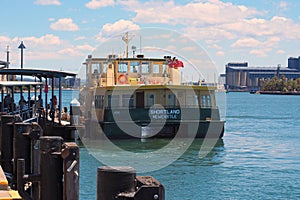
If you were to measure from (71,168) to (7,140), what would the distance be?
207 inches

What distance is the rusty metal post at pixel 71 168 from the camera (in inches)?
270

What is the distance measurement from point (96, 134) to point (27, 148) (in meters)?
18.7

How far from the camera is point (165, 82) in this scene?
32.2 metres

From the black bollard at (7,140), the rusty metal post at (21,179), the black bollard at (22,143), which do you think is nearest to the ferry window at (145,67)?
the black bollard at (7,140)

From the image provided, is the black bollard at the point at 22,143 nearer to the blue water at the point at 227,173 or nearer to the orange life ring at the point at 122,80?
the blue water at the point at 227,173

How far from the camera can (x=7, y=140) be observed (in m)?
11.8

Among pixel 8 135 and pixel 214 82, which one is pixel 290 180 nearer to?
pixel 8 135

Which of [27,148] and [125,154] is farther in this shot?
[125,154]

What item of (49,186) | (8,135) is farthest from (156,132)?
(49,186)

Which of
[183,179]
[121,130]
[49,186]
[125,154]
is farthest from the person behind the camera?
[121,130]

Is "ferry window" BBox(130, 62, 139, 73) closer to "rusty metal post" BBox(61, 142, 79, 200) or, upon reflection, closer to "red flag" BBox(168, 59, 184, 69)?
"red flag" BBox(168, 59, 184, 69)

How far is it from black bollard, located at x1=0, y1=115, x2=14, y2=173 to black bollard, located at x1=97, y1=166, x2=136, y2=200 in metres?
7.02

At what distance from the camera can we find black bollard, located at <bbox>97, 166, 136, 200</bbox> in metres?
4.91

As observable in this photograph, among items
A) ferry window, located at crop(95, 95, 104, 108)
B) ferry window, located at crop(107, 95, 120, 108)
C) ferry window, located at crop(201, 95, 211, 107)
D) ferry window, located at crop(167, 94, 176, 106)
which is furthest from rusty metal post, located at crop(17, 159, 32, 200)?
ferry window, located at crop(201, 95, 211, 107)
